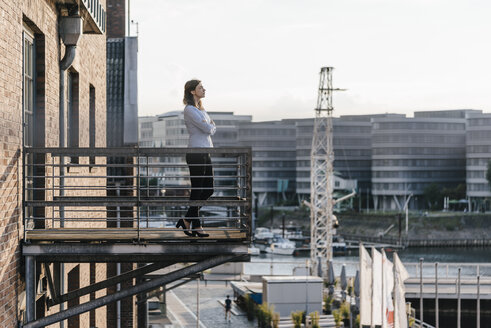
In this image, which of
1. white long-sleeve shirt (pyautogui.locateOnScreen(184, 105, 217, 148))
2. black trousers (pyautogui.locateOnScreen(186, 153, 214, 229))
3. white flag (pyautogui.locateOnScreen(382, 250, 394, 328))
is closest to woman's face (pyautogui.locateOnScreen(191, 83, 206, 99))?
white long-sleeve shirt (pyautogui.locateOnScreen(184, 105, 217, 148))

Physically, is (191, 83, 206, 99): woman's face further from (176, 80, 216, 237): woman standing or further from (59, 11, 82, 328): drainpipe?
(59, 11, 82, 328): drainpipe

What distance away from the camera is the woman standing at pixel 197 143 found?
903 centimetres

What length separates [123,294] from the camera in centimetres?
841

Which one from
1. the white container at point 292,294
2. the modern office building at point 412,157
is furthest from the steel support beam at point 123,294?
the modern office building at point 412,157

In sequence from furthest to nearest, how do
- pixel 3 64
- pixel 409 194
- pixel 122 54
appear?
pixel 409 194 → pixel 122 54 → pixel 3 64

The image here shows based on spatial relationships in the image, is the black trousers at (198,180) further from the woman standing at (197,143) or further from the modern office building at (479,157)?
the modern office building at (479,157)

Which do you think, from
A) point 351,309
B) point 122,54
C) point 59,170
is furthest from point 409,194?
point 59,170

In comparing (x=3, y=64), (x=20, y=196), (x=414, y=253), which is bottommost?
(x=414, y=253)

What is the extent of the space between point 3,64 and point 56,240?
178 centimetres

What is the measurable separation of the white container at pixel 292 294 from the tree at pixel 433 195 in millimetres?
104596

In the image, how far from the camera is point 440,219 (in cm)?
13500

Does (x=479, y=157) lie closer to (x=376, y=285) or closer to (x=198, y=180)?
(x=376, y=285)

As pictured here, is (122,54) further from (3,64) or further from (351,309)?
(351,309)

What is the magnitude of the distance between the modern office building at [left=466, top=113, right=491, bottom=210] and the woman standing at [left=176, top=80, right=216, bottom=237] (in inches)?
5438
